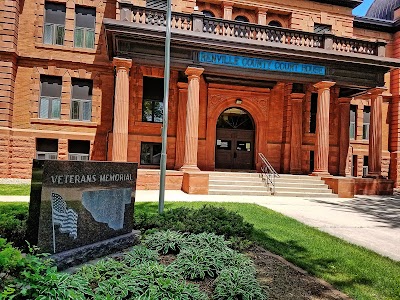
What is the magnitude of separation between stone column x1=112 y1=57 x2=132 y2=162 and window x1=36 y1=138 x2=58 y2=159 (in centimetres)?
558

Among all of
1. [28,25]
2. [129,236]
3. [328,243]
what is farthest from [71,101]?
[328,243]

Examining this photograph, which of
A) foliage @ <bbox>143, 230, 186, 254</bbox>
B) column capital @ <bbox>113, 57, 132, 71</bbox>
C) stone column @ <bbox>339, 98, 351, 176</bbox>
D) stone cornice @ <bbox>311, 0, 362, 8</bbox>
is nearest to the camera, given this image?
foliage @ <bbox>143, 230, 186, 254</bbox>

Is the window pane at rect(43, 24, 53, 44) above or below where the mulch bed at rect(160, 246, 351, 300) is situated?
above

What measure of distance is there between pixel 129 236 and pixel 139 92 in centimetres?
1331

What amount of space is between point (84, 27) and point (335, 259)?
714 inches

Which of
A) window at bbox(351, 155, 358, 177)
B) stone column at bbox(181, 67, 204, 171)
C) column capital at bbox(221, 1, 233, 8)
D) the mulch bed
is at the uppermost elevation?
column capital at bbox(221, 1, 233, 8)

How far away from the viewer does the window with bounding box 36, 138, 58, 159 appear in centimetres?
1667

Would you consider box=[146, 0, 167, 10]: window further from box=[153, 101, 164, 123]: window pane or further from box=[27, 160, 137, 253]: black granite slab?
box=[27, 160, 137, 253]: black granite slab

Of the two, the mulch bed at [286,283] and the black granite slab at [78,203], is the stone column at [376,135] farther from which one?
the black granite slab at [78,203]

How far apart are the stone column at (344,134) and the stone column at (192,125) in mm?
11285

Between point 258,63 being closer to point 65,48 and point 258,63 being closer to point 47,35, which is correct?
point 65,48

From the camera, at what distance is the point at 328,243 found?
6.09 metres

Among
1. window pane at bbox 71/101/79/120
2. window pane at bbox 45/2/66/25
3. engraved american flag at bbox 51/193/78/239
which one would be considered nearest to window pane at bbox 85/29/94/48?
window pane at bbox 45/2/66/25

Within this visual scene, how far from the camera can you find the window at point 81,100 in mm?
17297
